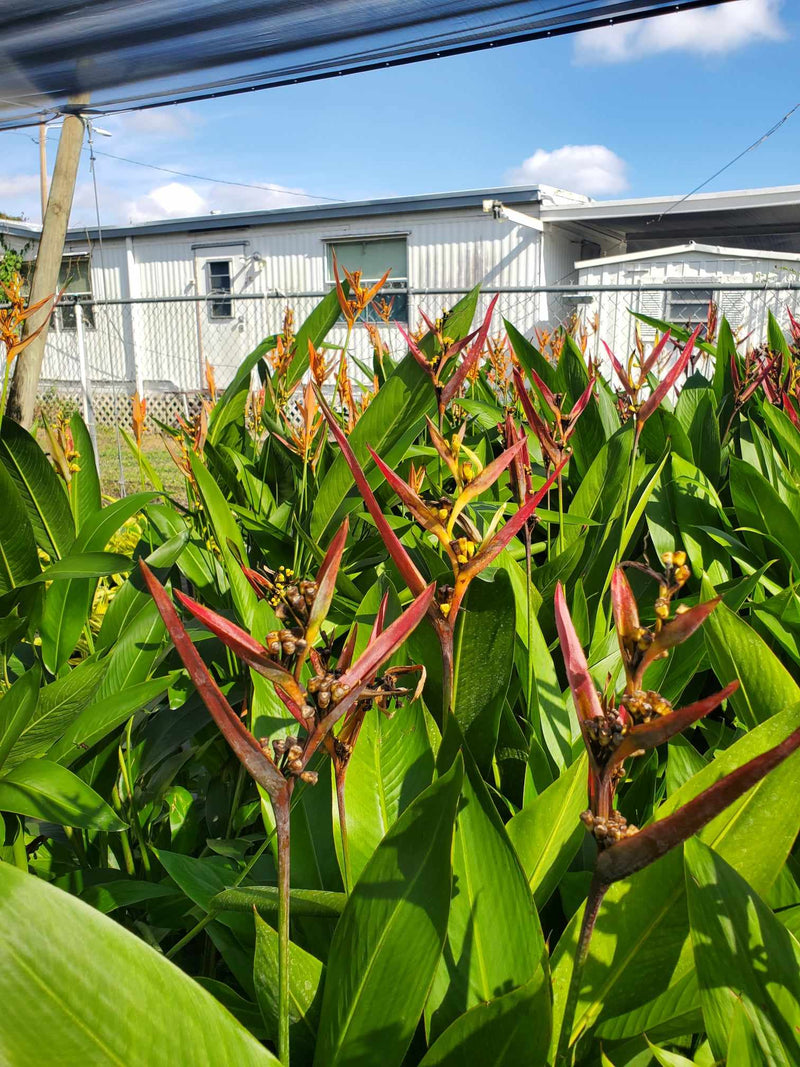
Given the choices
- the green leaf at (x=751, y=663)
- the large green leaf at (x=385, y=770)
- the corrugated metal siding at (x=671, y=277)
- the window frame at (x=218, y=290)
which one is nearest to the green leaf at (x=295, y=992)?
the large green leaf at (x=385, y=770)

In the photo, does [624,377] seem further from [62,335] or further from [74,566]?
[62,335]

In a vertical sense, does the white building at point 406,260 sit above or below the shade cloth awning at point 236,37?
above

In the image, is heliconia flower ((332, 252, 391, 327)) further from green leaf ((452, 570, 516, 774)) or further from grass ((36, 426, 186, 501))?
grass ((36, 426, 186, 501))

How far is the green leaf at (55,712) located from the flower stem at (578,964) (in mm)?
673

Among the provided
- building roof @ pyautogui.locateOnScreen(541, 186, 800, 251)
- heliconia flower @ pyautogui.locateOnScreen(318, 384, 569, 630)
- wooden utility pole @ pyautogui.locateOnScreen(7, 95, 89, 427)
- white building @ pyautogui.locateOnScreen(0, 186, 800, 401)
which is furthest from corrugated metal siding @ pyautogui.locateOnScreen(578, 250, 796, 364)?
heliconia flower @ pyautogui.locateOnScreen(318, 384, 569, 630)

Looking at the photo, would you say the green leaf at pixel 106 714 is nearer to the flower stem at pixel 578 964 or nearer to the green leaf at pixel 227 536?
the green leaf at pixel 227 536

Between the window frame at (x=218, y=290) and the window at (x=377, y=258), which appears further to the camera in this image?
the window frame at (x=218, y=290)

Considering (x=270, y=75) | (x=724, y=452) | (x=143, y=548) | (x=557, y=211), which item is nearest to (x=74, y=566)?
(x=143, y=548)

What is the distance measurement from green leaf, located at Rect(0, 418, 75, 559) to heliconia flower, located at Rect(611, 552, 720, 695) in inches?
42.8

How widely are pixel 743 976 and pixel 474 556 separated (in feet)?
1.12

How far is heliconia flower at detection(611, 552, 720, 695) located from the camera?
398 millimetres

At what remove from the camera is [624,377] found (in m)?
1.34

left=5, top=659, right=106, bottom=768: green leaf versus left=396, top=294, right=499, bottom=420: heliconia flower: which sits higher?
left=396, top=294, right=499, bottom=420: heliconia flower

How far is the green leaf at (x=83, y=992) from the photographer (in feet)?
1.33
